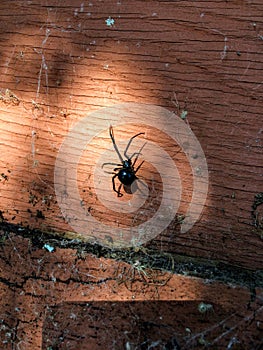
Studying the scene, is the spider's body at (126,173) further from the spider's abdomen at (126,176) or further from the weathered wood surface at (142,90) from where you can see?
the weathered wood surface at (142,90)

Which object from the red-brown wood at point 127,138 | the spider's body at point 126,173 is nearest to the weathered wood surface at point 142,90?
the red-brown wood at point 127,138

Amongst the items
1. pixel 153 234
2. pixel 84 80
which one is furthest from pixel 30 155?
pixel 153 234

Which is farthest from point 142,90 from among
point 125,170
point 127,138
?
point 125,170

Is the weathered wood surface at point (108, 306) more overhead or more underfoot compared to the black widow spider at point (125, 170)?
more underfoot

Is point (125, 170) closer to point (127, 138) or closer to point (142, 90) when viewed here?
point (127, 138)

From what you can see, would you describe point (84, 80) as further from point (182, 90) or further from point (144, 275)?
point (144, 275)

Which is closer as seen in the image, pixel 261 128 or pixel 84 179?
pixel 261 128
